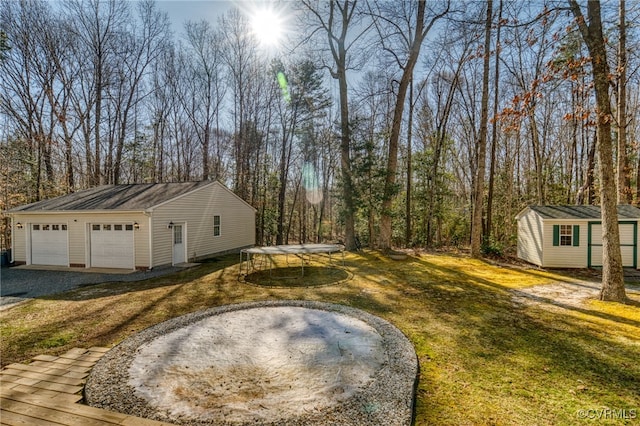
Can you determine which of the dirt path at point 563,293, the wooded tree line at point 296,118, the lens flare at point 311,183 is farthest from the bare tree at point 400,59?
the lens flare at point 311,183

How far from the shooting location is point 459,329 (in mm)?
4766

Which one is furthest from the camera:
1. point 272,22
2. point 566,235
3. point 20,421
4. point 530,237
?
point 272,22

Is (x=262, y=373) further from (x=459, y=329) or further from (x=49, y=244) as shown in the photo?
(x=49, y=244)

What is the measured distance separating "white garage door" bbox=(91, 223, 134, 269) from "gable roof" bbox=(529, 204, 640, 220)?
14731 millimetres

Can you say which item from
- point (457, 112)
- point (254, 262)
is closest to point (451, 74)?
point (457, 112)

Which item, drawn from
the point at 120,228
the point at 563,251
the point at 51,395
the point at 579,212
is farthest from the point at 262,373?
the point at 579,212

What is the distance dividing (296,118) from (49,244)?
14.4 meters

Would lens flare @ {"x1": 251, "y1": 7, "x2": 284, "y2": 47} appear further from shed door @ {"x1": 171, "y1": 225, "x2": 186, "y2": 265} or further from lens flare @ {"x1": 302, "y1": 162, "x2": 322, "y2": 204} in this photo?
shed door @ {"x1": 171, "y1": 225, "x2": 186, "y2": 265}

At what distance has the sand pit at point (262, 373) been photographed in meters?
2.71

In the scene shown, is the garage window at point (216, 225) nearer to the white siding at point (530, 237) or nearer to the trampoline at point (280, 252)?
the trampoline at point (280, 252)

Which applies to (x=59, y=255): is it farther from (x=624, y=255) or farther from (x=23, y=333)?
(x=624, y=255)

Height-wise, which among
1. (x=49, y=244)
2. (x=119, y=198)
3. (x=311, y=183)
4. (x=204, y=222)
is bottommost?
(x=49, y=244)

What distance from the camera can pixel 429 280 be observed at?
27.0ft

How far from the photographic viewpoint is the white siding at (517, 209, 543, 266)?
10.2 meters
